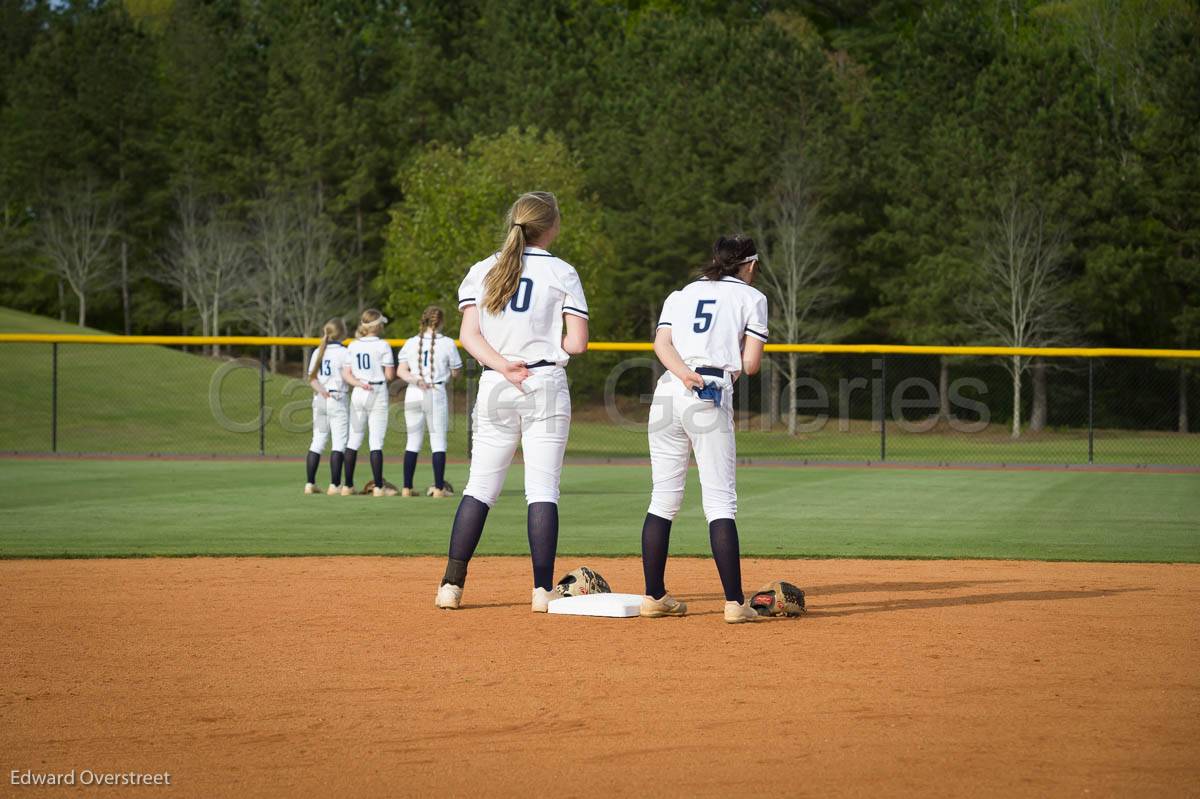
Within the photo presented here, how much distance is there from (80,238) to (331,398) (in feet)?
169

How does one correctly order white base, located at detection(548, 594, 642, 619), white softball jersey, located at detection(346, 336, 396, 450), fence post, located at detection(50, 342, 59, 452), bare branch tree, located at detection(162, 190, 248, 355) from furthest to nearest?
1. bare branch tree, located at detection(162, 190, 248, 355)
2. fence post, located at detection(50, 342, 59, 452)
3. white softball jersey, located at detection(346, 336, 396, 450)
4. white base, located at detection(548, 594, 642, 619)

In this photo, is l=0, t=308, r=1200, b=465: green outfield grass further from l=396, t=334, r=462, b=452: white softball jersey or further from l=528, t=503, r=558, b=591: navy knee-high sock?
l=528, t=503, r=558, b=591: navy knee-high sock

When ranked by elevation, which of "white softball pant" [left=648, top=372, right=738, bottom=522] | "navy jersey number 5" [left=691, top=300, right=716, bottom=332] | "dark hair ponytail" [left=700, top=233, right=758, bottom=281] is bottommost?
"white softball pant" [left=648, top=372, right=738, bottom=522]

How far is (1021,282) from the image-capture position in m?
41.9

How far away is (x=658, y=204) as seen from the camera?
49562 mm

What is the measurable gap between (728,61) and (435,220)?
16.1 meters

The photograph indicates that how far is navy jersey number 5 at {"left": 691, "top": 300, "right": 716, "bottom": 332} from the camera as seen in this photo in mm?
7035

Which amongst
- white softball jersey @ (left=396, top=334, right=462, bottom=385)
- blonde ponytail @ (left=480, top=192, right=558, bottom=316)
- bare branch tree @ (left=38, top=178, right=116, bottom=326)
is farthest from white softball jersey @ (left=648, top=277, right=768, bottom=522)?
bare branch tree @ (left=38, top=178, right=116, bottom=326)

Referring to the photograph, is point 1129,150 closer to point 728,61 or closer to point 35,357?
point 728,61

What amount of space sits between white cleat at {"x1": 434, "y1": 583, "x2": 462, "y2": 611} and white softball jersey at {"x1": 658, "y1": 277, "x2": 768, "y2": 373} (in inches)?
71.9

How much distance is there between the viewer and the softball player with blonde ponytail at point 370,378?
15367 millimetres

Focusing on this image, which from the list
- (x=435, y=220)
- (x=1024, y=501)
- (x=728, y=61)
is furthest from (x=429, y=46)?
(x=1024, y=501)

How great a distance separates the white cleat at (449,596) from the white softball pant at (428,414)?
7630mm

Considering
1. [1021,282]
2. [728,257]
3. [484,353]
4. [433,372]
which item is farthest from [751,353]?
[1021,282]
